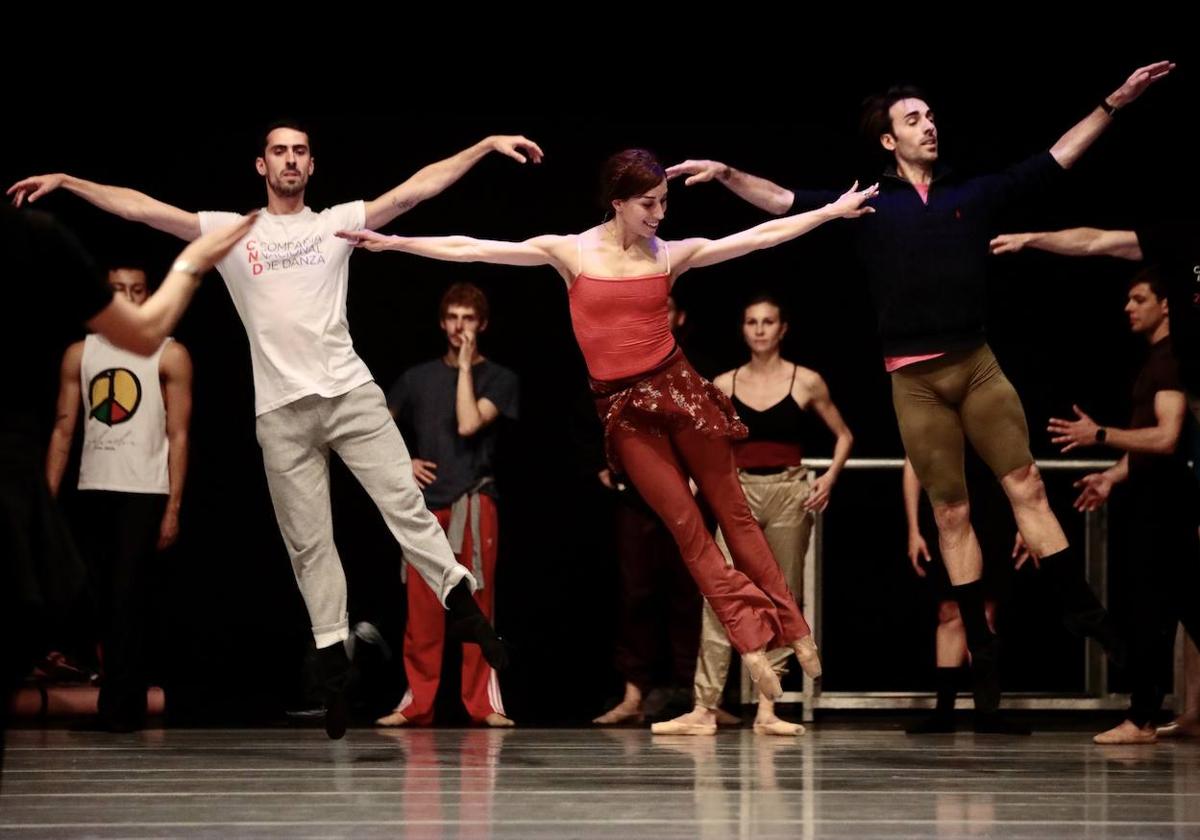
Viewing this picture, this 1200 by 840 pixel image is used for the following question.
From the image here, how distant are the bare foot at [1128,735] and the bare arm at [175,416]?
3460mm

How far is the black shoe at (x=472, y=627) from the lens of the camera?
16.3 ft

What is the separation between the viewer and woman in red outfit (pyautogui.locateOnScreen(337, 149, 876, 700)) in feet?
16.5

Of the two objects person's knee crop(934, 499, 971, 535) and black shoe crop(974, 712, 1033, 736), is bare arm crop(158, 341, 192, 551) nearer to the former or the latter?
person's knee crop(934, 499, 971, 535)

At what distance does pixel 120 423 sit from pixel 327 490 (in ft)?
4.46

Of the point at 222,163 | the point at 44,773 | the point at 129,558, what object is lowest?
the point at 44,773

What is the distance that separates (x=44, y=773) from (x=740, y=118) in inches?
163

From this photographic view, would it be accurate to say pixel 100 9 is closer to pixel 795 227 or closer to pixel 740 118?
pixel 740 118

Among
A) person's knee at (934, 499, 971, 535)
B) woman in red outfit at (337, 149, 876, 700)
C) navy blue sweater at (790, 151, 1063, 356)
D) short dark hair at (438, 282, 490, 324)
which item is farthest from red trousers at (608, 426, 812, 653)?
short dark hair at (438, 282, 490, 324)

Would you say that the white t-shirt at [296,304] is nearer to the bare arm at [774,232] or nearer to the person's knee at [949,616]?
the bare arm at [774,232]

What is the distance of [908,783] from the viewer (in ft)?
14.4

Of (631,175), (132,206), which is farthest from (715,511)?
(132,206)

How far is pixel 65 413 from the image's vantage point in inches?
251

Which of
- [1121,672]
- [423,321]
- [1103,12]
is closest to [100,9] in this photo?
[423,321]

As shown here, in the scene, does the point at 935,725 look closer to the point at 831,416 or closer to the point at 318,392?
the point at 831,416
